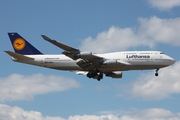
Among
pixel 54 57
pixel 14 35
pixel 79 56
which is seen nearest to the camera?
pixel 79 56

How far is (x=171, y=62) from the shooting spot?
78.4 m

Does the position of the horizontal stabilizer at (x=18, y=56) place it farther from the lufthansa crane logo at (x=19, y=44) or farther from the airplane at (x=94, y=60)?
the lufthansa crane logo at (x=19, y=44)

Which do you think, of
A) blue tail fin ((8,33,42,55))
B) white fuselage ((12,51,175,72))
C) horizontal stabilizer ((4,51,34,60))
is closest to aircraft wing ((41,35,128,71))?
white fuselage ((12,51,175,72))

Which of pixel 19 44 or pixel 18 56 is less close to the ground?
pixel 19 44

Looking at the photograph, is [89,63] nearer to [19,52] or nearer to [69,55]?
[69,55]

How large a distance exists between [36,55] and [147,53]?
1916cm

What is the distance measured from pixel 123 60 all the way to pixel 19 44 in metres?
19.7

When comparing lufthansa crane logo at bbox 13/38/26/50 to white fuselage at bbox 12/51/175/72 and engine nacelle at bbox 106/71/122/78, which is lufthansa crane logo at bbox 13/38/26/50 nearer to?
white fuselage at bbox 12/51/175/72

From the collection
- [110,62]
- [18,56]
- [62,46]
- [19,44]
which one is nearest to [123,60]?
[110,62]

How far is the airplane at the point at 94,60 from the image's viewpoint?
7619cm

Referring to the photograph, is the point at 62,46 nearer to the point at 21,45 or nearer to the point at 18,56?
the point at 18,56

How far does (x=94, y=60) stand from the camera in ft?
254

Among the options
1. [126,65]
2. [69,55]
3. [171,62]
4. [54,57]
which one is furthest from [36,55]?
[171,62]

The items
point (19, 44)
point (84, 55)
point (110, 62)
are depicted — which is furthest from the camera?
point (19, 44)
